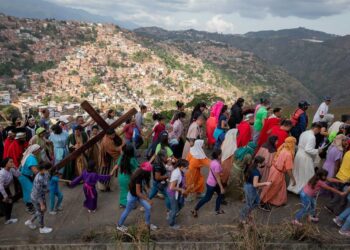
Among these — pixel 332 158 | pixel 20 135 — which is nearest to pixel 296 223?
pixel 332 158

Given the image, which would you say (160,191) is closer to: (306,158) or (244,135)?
(244,135)

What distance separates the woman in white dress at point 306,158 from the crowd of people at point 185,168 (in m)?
0.02

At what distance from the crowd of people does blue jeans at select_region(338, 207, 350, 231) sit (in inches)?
0.5

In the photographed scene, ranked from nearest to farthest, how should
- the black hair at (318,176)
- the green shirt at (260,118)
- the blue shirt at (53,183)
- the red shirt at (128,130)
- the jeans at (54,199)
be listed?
the black hair at (318,176), the blue shirt at (53,183), the jeans at (54,199), the red shirt at (128,130), the green shirt at (260,118)

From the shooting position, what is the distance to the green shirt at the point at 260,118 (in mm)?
7051

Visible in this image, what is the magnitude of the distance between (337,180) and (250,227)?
5.74 feet

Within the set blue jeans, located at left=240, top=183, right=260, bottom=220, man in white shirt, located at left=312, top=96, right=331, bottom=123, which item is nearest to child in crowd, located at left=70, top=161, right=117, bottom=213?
blue jeans, located at left=240, top=183, right=260, bottom=220

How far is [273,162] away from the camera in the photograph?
217 inches

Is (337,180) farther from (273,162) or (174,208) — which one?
(174,208)

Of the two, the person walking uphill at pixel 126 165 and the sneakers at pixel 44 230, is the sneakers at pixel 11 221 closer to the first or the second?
the sneakers at pixel 44 230

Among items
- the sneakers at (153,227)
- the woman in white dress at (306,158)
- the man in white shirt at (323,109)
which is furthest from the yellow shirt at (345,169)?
the sneakers at (153,227)

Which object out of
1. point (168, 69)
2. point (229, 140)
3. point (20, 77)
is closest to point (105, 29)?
point (168, 69)

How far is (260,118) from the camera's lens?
7.08 meters

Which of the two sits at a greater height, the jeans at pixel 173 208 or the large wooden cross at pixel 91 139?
the large wooden cross at pixel 91 139
